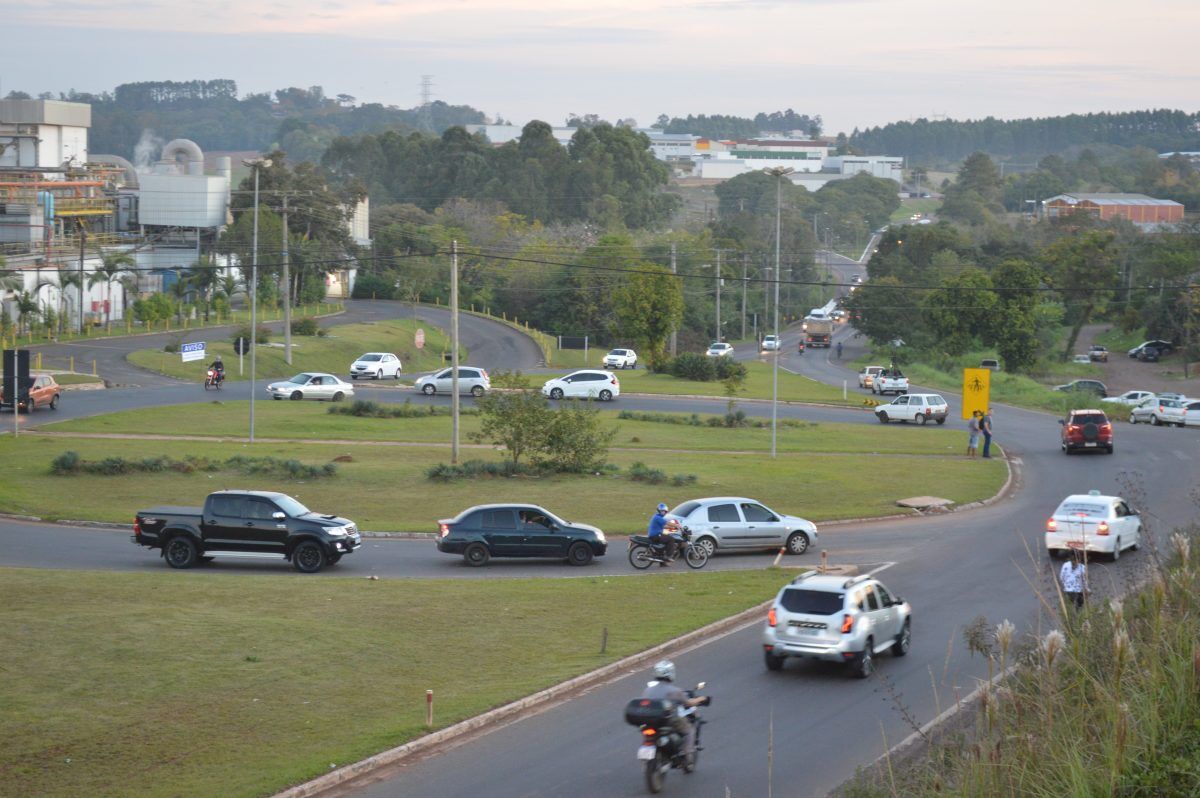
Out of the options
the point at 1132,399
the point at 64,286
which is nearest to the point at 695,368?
the point at 1132,399

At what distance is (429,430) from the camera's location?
1982 inches

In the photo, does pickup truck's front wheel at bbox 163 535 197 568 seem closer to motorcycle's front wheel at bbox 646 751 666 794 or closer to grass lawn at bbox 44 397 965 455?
motorcycle's front wheel at bbox 646 751 666 794

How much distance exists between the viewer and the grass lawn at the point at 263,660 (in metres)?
14.4

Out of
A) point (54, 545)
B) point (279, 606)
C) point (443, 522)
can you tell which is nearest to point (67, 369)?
point (54, 545)

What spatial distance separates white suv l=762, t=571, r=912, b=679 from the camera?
18.8 meters

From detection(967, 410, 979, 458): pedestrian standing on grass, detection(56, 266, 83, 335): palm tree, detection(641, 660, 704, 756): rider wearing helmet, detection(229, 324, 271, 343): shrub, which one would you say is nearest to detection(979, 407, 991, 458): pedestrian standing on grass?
detection(967, 410, 979, 458): pedestrian standing on grass

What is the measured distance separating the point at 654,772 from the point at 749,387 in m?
60.5

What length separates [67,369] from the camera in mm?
65938

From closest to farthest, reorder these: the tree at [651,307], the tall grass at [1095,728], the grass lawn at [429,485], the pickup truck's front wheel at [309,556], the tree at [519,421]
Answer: the tall grass at [1095,728]
the pickup truck's front wheel at [309,556]
the grass lawn at [429,485]
the tree at [519,421]
the tree at [651,307]

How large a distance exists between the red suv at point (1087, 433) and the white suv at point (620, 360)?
126 ft

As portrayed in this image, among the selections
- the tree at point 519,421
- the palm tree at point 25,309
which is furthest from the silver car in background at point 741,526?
the palm tree at point 25,309

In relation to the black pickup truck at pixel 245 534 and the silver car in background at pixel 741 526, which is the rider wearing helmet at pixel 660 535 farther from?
the black pickup truck at pixel 245 534

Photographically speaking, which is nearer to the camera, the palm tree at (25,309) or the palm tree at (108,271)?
the palm tree at (25,309)

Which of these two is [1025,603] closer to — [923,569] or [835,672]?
[923,569]
